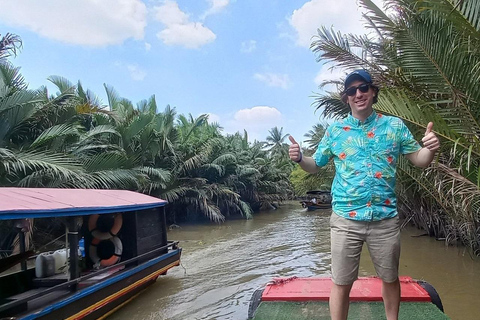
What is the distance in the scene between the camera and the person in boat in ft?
8.56

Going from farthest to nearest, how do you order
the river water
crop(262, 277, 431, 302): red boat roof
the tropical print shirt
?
the river water, crop(262, 277, 431, 302): red boat roof, the tropical print shirt

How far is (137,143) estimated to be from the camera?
47.5 feet

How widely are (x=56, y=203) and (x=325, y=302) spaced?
3.40 meters

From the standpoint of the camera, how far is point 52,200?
496 cm

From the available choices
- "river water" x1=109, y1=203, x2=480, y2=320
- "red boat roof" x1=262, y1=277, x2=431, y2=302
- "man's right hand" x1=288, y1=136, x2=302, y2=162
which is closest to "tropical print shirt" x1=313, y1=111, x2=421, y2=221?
"man's right hand" x1=288, y1=136, x2=302, y2=162

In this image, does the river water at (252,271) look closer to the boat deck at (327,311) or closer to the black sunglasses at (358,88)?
the boat deck at (327,311)

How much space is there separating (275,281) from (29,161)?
5.69 metres

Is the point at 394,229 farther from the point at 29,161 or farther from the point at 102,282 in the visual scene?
the point at 29,161

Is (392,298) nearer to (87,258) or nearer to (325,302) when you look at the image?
(325,302)

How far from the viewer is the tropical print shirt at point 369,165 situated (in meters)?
2.61

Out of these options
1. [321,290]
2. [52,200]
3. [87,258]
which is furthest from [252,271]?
[52,200]

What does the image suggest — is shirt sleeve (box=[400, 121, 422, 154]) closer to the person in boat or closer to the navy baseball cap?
the person in boat

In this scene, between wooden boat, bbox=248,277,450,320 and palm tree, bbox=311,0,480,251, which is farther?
palm tree, bbox=311,0,480,251

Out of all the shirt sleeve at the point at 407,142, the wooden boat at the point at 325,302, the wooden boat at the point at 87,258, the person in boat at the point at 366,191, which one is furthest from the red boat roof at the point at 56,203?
the shirt sleeve at the point at 407,142
